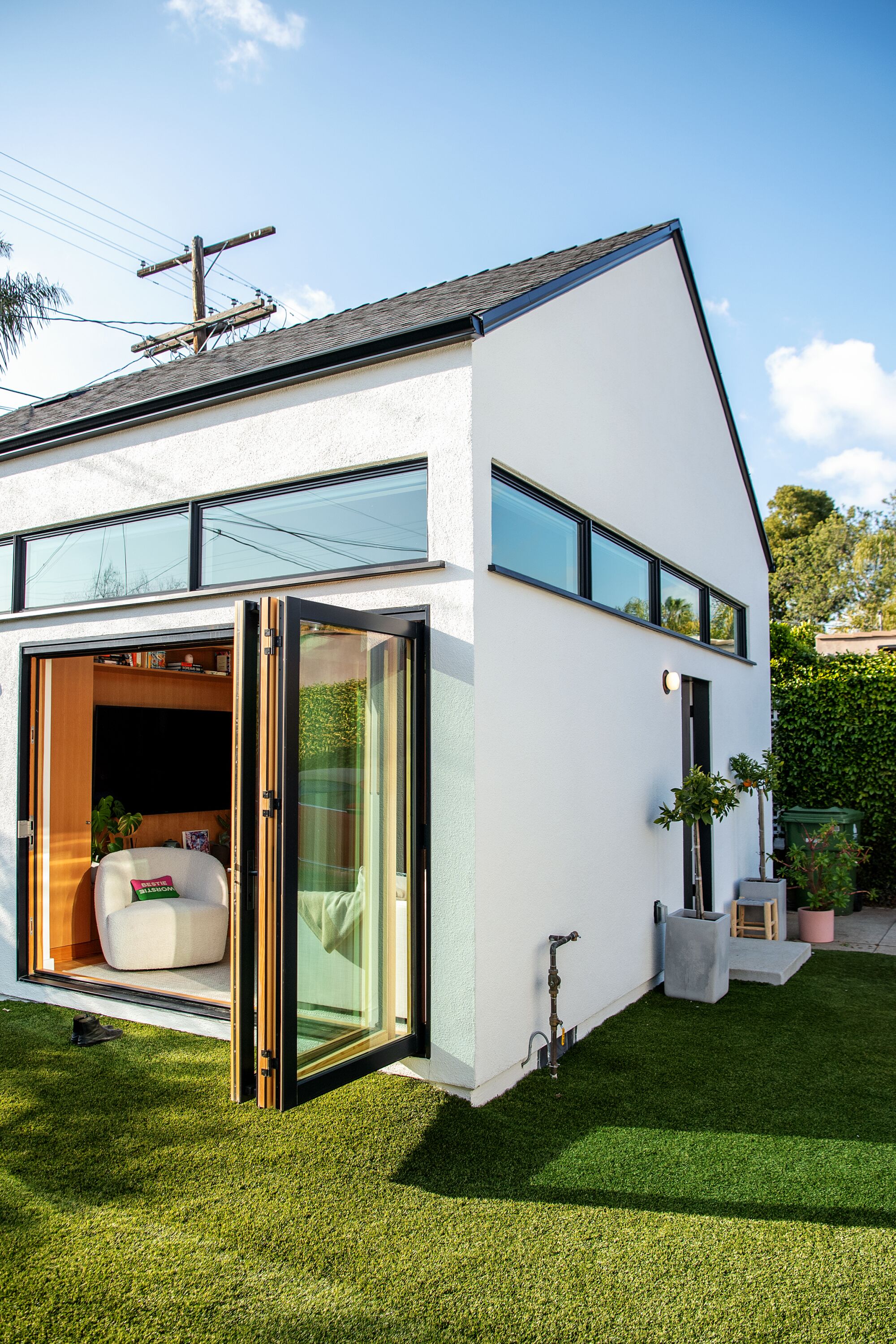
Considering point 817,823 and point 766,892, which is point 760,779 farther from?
point 817,823

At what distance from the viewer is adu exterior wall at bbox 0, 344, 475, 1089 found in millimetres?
4125

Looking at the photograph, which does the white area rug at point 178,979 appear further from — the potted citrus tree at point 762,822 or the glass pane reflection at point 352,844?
the potted citrus tree at point 762,822

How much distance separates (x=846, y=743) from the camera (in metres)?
10.4

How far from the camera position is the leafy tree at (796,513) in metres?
35.3

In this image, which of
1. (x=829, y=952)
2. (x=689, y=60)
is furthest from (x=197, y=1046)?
→ (x=689, y=60)

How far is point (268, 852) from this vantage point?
3322 mm

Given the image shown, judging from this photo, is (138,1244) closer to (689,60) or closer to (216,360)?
(216,360)

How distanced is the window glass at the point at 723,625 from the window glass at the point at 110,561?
5.12 m

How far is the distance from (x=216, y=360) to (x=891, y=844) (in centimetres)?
896

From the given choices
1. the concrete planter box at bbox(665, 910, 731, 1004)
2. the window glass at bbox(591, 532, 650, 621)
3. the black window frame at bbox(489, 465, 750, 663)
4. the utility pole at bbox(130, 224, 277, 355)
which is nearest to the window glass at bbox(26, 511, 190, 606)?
the black window frame at bbox(489, 465, 750, 663)

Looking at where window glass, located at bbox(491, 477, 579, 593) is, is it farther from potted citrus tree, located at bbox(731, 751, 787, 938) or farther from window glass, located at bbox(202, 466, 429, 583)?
potted citrus tree, located at bbox(731, 751, 787, 938)

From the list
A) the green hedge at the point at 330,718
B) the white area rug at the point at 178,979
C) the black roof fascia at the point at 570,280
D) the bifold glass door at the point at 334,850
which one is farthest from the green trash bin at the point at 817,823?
the green hedge at the point at 330,718

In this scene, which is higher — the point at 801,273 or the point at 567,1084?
the point at 801,273

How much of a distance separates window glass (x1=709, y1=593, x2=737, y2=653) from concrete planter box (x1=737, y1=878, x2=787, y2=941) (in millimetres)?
2314
